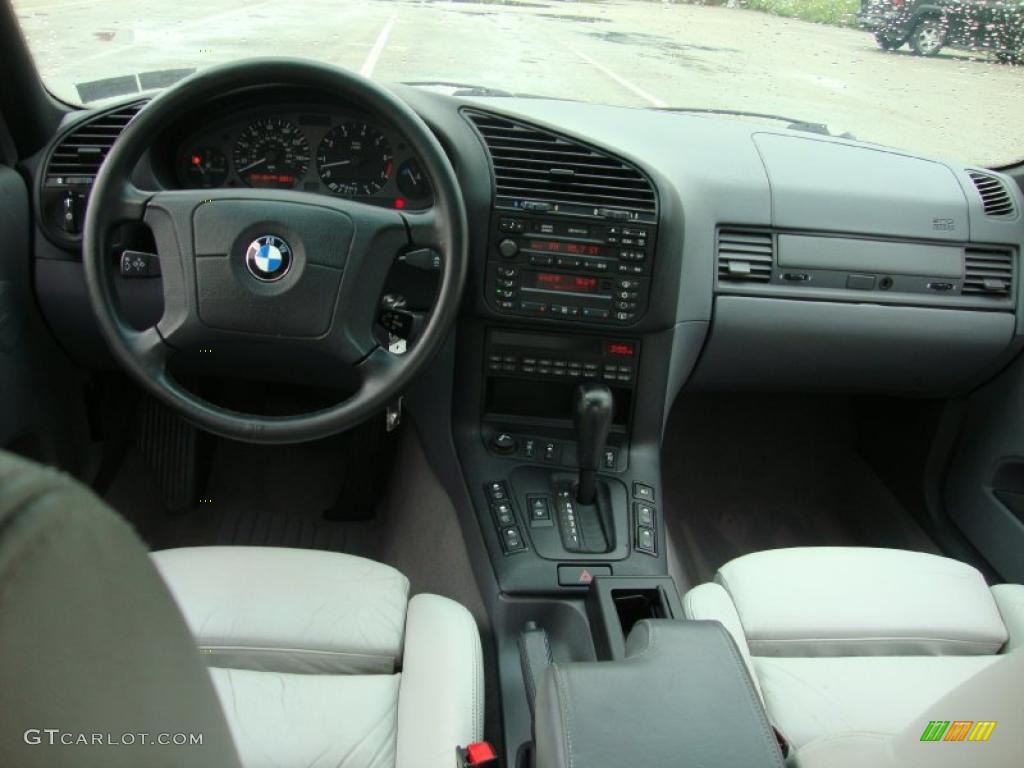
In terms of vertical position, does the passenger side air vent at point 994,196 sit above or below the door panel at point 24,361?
above

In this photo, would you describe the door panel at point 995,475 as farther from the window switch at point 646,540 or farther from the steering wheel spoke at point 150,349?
the steering wheel spoke at point 150,349

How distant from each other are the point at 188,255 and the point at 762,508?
1.99 meters

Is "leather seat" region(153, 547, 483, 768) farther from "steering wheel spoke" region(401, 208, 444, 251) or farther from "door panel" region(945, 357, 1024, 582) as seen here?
"door panel" region(945, 357, 1024, 582)

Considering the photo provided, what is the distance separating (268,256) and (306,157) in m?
0.36

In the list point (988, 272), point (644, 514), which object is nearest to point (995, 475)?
point (988, 272)

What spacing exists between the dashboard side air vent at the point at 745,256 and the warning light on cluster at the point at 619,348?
312 millimetres

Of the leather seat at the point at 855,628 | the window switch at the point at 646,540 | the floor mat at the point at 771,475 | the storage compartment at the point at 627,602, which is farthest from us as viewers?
the floor mat at the point at 771,475

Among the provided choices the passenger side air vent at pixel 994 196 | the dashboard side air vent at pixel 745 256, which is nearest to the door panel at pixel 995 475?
the passenger side air vent at pixel 994 196

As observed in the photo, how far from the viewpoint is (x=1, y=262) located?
201cm

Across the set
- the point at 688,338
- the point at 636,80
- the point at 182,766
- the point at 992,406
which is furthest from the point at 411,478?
the point at 182,766

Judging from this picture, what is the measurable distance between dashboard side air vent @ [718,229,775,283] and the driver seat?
111cm

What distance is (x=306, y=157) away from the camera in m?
1.96

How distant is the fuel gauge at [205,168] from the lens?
6.46ft

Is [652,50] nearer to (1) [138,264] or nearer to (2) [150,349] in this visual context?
(1) [138,264]
